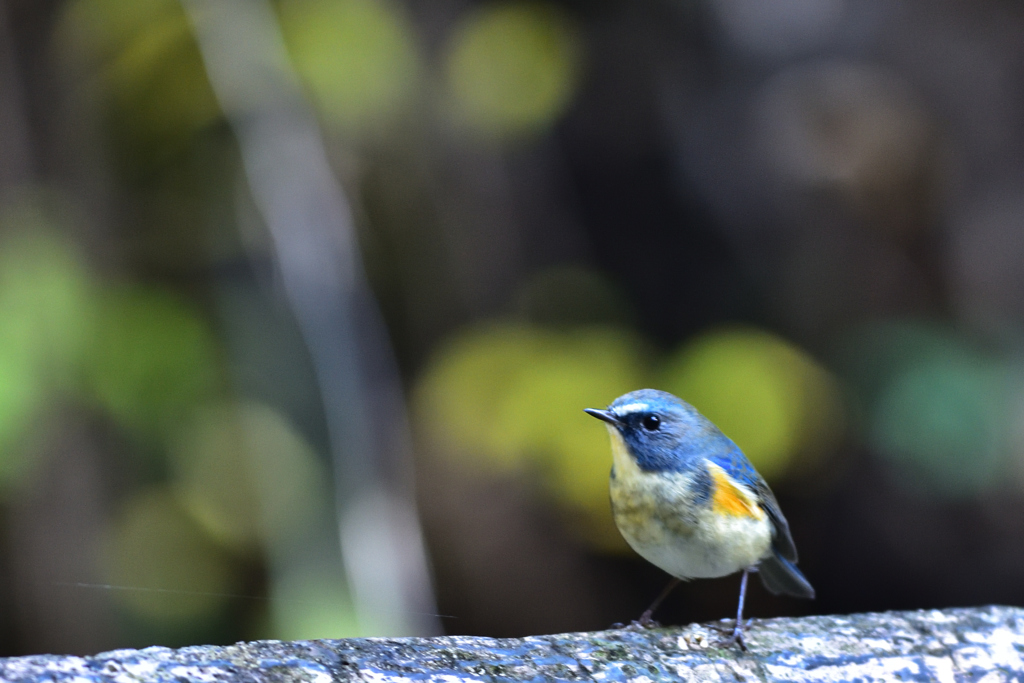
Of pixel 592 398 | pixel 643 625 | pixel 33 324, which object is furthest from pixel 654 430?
pixel 33 324

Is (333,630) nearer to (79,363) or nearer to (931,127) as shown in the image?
(79,363)

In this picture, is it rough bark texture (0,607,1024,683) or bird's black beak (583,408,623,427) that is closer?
rough bark texture (0,607,1024,683)

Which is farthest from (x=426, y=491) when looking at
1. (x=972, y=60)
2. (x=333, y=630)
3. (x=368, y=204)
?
(x=972, y=60)

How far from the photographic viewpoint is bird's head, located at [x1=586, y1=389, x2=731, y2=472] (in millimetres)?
2367

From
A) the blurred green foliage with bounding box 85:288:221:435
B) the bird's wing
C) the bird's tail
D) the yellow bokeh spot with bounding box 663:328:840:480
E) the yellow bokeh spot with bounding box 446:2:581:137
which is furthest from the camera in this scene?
the yellow bokeh spot with bounding box 446:2:581:137

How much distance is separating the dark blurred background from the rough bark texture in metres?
1.88

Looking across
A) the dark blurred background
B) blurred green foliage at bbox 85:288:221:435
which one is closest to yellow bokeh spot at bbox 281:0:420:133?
the dark blurred background

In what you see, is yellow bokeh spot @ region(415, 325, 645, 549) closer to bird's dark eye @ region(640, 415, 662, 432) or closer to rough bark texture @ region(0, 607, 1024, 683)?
bird's dark eye @ region(640, 415, 662, 432)

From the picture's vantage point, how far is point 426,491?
4750 mm

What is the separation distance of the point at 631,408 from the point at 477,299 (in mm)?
2787

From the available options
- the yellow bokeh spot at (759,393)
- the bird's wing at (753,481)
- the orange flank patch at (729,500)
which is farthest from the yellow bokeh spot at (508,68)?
the orange flank patch at (729,500)

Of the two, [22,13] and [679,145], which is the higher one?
[22,13]

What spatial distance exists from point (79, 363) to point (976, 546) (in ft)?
13.4

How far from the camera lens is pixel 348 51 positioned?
467cm
